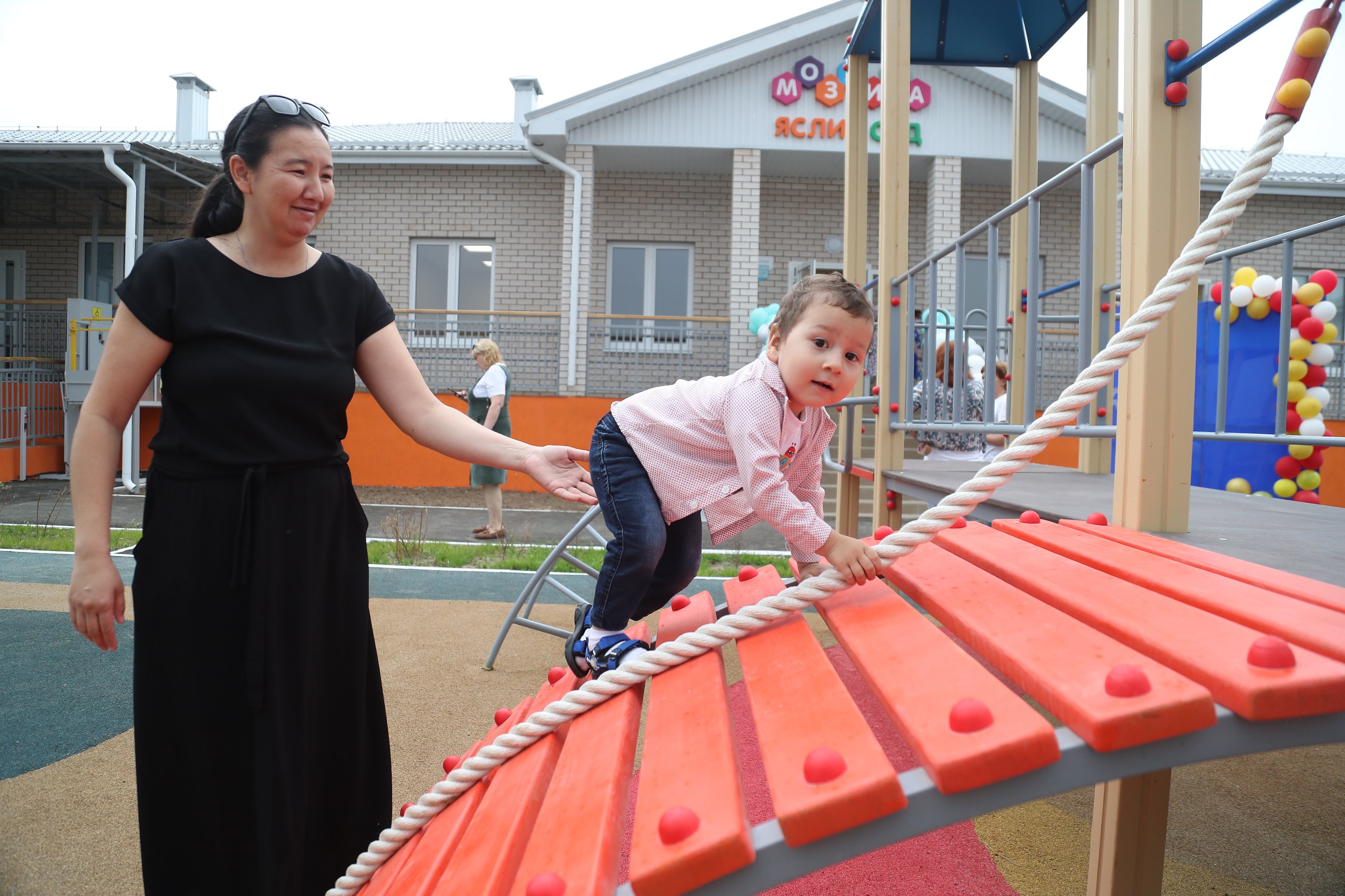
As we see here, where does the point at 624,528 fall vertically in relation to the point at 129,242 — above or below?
below

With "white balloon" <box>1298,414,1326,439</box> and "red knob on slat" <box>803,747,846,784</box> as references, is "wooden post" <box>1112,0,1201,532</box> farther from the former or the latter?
"white balloon" <box>1298,414,1326,439</box>

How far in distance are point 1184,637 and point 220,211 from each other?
6.16 feet

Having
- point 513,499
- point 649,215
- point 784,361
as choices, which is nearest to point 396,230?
point 649,215

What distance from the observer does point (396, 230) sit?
1385 cm

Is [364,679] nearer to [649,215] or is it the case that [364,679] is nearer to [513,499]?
[513,499]

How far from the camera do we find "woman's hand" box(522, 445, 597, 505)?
6.20 ft

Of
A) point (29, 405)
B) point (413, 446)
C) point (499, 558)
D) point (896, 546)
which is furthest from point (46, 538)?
point (896, 546)

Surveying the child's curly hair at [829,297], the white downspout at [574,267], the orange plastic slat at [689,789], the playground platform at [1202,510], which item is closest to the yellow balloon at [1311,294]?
the playground platform at [1202,510]

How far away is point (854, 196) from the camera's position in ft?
18.3

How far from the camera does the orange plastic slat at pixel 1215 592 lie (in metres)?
1.20

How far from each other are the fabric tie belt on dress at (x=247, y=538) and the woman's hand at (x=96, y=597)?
0.65 feet

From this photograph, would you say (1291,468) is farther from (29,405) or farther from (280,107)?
(29,405)

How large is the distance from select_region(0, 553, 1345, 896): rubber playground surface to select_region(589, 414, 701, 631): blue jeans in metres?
0.67

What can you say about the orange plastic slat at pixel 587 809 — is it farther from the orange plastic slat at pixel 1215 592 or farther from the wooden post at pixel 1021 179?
the wooden post at pixel 1021 179
